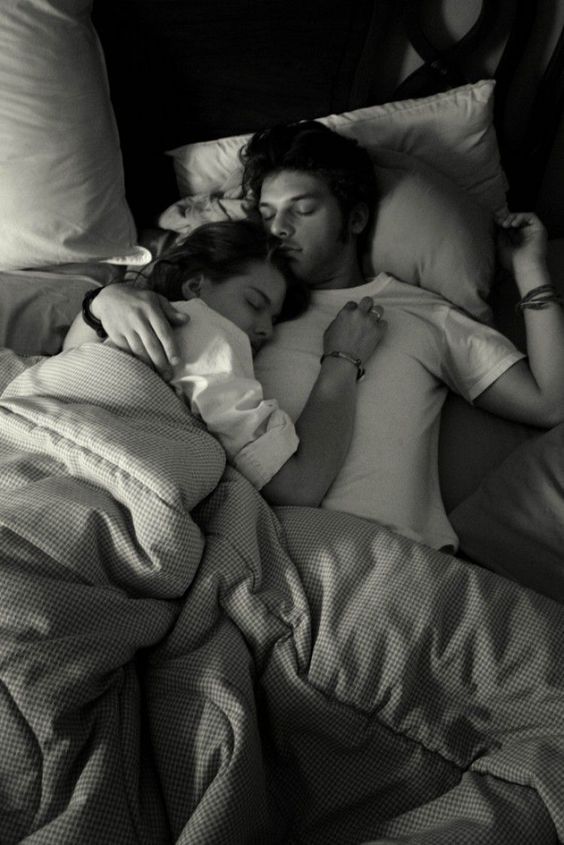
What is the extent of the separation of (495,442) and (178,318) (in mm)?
669

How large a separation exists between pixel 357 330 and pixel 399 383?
0.43 feet

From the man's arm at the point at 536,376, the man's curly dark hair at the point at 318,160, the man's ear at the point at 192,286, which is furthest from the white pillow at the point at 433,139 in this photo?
the man's ear at the point at 192,286

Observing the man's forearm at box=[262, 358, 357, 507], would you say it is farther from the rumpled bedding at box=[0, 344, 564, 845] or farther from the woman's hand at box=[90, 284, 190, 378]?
the woman's hand at box=[90, 284, 190, 378]

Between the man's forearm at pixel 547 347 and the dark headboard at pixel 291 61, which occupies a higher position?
the dark headboard at pixel 291 61

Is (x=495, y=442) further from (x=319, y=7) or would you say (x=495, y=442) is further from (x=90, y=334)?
(x=319, y=7)

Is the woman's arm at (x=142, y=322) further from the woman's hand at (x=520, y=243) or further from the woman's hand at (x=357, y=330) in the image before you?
the woman's hand at (x=520, y=243)

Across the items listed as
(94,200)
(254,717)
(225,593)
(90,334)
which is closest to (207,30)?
(94,200)

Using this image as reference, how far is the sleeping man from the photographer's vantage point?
1299 millimetres

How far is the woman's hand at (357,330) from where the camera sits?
4.71ft

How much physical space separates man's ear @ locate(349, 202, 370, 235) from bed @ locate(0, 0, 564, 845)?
4cm

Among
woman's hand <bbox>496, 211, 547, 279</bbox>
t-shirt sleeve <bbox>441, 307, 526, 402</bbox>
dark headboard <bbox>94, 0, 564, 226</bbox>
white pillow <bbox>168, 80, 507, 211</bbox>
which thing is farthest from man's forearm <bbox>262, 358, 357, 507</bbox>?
dark headboard <bbox>94, 0, 564, 226</bbox>

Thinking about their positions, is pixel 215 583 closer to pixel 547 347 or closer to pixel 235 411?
pixel 235 411

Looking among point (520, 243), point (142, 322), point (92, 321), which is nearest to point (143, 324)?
point (142, 322)

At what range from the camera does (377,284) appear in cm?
162
